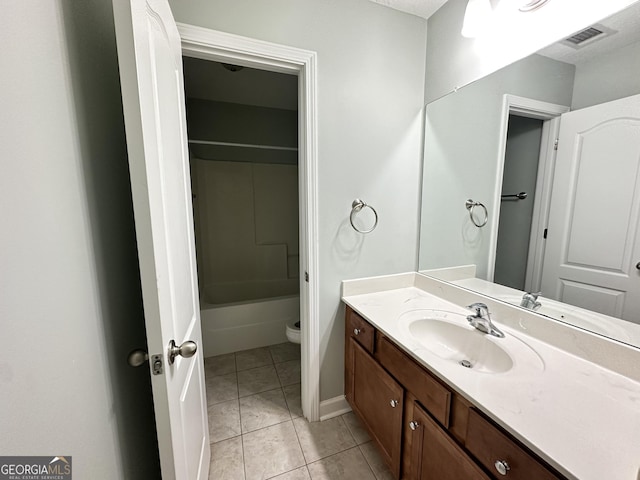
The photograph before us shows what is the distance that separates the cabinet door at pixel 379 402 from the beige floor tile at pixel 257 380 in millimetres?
716

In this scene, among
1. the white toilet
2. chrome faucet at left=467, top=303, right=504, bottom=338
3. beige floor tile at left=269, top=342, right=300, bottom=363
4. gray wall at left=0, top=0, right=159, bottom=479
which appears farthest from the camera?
beige floor tile at left=269, top=342, right=300, bottom=363

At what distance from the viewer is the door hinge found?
667mm

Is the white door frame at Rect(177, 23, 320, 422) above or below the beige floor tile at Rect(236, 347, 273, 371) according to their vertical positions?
above

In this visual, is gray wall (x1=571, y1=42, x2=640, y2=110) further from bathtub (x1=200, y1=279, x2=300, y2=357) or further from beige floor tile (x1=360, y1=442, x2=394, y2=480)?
bathtub (x1=200, y1=279, x2=300, y2=357)

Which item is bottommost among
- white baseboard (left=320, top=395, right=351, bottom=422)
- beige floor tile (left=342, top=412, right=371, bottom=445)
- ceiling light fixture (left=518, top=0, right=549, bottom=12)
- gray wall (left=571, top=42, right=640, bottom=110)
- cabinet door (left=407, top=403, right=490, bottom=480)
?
beige floor tile (left=342, top=412, right=371, bottom=445)

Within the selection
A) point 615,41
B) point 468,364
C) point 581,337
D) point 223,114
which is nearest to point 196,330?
point 468,364

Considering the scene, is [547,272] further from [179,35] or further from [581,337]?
[179,35]

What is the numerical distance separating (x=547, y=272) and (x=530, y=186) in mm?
386

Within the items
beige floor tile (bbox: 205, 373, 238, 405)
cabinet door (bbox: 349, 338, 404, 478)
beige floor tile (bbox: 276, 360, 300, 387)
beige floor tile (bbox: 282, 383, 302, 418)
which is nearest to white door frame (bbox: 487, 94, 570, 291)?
cabinet door (bbox: 349, 338, 404, 478)

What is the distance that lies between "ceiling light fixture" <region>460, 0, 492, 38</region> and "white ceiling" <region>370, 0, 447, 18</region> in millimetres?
274

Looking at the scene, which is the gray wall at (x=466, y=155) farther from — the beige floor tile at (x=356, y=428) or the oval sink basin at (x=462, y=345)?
the beige floor tile at (x=356, y=428)

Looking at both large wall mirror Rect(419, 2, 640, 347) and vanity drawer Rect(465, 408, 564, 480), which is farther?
large wall mirror Rect(419, 2, 640, 347)

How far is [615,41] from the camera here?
86cm

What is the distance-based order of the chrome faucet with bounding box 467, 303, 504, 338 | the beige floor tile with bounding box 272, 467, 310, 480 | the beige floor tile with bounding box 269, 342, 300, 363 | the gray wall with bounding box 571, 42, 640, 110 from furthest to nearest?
the beige floor tile with bounding box 269, 342, 300, 363
the beige floor tile with bounding box 272, 467, 310, 480
the chrome faucet with bounding box 467, 303, 504, 338
the gray wall with bounding box 571, 42, 640, 110
